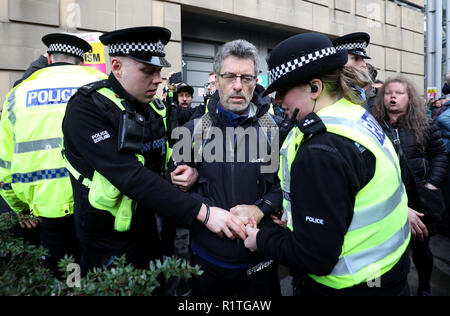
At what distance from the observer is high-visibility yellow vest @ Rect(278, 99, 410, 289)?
124 centimetres

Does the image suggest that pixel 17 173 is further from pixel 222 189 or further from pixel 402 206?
pixel 402 206

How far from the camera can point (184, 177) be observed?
6.06 feet

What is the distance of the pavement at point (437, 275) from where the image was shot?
324cm

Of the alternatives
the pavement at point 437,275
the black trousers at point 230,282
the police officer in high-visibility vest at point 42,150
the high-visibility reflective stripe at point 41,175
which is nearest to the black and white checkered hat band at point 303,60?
the black trousers at point 230,282

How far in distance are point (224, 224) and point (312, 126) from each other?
2.54 ft

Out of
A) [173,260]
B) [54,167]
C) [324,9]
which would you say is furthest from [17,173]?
[324,9]

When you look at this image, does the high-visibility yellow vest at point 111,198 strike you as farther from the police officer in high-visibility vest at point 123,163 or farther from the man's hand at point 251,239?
the man's hand at point 251,239

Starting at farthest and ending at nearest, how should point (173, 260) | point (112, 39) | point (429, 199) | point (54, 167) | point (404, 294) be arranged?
point (429, 199)
point (54, 167)
point (112, 39)
point (404, 294)
point (173, 260)

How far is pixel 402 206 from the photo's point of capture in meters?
1.42

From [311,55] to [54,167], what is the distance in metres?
1.88

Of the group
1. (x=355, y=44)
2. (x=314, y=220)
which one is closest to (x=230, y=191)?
(x=314, y=220)

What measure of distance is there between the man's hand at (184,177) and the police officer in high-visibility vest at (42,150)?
0.89 metres

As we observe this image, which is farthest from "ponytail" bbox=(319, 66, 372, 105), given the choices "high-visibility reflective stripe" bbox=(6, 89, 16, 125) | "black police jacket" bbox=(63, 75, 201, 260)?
"high-visibility reflective stripe" bbox=(6, 89, 16, 125)
